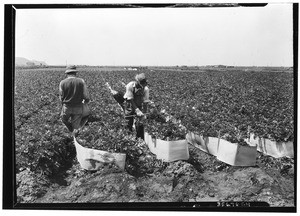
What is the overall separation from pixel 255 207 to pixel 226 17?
277 cm

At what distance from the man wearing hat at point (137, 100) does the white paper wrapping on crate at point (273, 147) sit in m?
1.74

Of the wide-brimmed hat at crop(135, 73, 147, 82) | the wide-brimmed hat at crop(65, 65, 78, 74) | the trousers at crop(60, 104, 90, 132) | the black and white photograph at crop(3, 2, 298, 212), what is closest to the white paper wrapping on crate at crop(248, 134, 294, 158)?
the black and white photograph at crop(3, 2, 298, 212)

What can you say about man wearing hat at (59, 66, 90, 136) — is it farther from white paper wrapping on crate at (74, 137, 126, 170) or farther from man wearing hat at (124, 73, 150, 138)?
man wearing hat at (124, 73, 150, 138)

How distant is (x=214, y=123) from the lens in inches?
248

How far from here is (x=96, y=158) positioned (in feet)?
19.1

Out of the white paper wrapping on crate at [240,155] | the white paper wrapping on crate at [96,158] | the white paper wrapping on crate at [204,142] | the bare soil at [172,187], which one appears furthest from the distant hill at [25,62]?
the white paper wrapping on crate at [240,155]

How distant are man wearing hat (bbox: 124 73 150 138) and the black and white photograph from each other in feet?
0.06

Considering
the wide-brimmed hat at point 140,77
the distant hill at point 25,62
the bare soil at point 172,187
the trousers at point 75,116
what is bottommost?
the bare soil at point 172,187

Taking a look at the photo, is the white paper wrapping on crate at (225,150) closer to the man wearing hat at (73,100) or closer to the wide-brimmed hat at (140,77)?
the wide-brimmed hat at (140,77)

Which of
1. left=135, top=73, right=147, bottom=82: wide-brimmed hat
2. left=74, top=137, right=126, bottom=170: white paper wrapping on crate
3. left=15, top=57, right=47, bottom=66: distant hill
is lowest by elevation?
left=74, top=137, right=126, bottom=170: white paper wrapping on crate

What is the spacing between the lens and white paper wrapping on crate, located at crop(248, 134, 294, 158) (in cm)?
601

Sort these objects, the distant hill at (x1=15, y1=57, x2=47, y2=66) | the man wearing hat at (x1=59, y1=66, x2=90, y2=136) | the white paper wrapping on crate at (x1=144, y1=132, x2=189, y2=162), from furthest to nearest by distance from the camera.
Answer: the man wearing hat at (x1=59, y1=66, x2=90, y2=136), the white paper wrapping on crate at (x1=144, y1=132, x2=189, y2=162), the distant hill at (x1=15, y1=57, x2=47, y2=66)

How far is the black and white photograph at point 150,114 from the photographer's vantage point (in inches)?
225

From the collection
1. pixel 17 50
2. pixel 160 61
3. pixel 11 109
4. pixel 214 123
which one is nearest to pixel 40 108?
pixel 11 109
